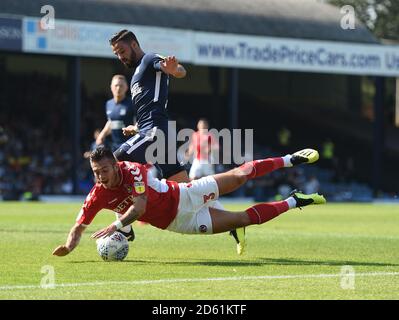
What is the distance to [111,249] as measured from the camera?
1173 cm

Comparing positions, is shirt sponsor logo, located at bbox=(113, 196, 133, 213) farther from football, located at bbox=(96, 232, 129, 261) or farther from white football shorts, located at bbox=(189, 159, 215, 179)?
white football shorts, located at bbox=(189, 159, 215, 179)

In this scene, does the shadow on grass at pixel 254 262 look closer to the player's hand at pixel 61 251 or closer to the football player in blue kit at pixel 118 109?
the player's hand at pixel 61 251

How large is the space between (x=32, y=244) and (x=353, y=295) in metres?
6.19

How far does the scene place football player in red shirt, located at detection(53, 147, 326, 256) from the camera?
10938 millimetres

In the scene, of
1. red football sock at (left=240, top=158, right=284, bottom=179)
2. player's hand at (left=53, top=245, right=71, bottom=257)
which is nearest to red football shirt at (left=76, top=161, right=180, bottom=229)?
player's hand at (left=53, top=245, right=71, bottom=257)

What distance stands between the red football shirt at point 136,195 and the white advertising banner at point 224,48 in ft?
77.6

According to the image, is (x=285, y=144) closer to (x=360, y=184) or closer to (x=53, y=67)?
(x=360, y=184)

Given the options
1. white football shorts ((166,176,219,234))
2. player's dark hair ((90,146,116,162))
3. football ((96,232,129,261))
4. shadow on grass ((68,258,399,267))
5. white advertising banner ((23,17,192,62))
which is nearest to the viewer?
player's dark hair ((90,146,116,162))

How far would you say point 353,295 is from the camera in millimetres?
8773

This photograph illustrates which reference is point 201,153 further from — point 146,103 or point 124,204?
point 124,204

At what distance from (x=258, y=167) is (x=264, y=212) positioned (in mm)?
575

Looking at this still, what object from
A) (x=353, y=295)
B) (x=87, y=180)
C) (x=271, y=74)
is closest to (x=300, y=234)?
(x=353, y=295)

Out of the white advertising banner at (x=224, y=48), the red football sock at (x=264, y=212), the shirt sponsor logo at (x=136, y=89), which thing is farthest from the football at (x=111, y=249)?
the white advertising banner at (x=224, y=48)

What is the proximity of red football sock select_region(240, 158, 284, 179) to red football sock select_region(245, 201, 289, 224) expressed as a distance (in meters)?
0.37
